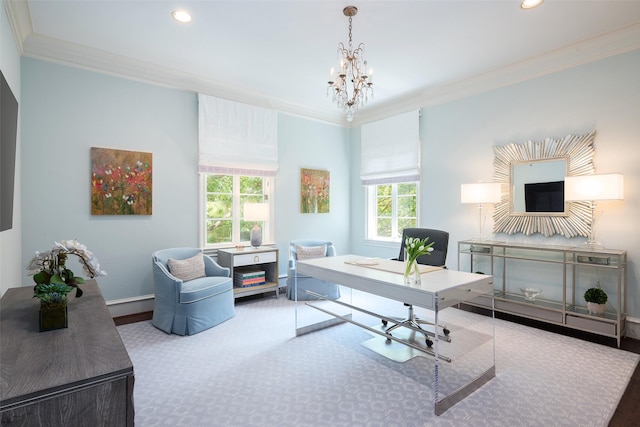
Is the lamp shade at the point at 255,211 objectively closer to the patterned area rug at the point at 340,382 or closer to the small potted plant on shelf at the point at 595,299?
the patterned area rug at the point at 340,382

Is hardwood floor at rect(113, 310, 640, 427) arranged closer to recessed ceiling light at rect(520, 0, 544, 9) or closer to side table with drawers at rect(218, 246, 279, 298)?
side table with drawers at rect(218, 246, 279, 298)

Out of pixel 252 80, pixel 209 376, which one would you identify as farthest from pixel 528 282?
pixel 252 80

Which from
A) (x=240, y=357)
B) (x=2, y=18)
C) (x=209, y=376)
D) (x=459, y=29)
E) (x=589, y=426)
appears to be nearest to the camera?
(x=589, y=426)

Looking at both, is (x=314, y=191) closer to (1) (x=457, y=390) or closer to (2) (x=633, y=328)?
(1) (x=457, y=390)

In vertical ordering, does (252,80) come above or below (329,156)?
above

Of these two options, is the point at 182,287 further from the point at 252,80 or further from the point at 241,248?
the point at 252,80

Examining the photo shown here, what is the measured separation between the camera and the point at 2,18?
244 cm

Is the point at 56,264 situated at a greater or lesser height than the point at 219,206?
lesser

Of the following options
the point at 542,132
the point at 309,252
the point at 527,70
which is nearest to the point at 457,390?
the point at 309,252

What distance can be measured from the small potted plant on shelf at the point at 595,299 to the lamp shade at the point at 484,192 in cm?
128

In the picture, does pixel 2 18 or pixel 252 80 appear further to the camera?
pixel 252 80

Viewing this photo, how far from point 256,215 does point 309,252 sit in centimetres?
94

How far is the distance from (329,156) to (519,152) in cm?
294

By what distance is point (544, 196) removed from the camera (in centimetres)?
380
